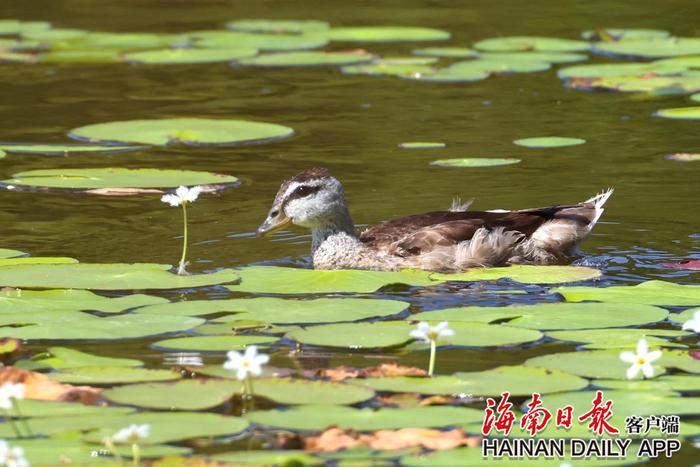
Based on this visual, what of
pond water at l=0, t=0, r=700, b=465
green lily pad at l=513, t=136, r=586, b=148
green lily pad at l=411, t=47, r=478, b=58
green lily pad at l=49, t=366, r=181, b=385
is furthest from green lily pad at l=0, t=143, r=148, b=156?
green lily pad at l=49, t=366, r=181, b=385

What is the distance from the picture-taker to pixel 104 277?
26.0 feet

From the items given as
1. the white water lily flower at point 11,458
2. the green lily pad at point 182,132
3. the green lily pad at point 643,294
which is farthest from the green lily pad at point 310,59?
the white water lily flower at point 11,458

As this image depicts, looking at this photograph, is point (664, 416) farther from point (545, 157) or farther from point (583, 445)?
point (545, 157)

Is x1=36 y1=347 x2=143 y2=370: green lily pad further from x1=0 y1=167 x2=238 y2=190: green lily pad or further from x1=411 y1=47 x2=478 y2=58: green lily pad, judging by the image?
x1=411 y1=47 x2=478 y2=58: green lily pad

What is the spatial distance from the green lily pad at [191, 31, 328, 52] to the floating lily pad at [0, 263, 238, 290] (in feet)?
31.8

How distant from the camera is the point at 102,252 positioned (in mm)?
9273

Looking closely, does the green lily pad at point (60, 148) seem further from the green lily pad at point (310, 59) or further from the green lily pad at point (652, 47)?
the green lily pad at point (652, 47)

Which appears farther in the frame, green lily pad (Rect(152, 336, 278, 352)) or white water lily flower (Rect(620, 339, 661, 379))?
green lily pad (Rect(152, 336, 278, 352))

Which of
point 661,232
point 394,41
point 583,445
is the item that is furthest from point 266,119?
point 583,445

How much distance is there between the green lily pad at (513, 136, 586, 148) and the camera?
12445 mm

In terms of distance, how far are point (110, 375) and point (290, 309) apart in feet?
4.26

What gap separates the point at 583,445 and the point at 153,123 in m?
8.75

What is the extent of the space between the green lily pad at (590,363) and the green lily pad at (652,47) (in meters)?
10.2

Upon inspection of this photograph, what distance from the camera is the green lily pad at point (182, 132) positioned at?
12.9 meters
